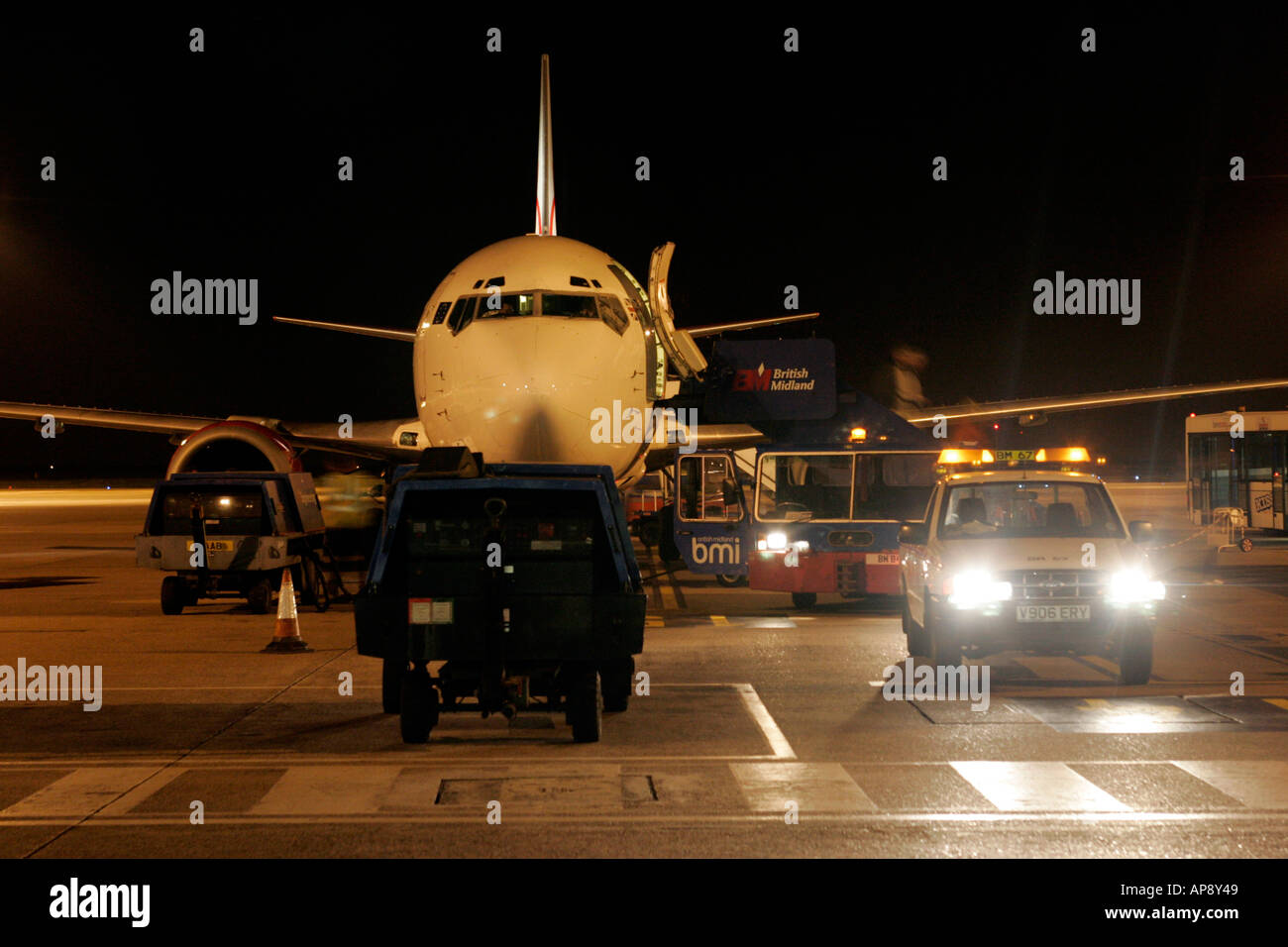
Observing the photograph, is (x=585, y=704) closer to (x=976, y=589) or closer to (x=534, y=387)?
(x=976, y=589)

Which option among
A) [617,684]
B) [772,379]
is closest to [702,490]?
[772,379]

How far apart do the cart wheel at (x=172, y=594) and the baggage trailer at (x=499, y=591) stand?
8.79 m

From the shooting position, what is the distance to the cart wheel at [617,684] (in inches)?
397

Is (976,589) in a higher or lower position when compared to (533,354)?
lower

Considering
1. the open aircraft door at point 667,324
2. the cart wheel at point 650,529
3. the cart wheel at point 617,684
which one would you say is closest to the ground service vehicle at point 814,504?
the open aircraft door at point 667,324

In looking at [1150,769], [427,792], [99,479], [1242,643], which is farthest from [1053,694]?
[99,479]

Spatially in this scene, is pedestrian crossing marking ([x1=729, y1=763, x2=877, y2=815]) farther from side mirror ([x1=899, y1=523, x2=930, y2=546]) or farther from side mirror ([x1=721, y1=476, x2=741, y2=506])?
side mirror ([x1=721, y1=476, x2=741, y2=506])

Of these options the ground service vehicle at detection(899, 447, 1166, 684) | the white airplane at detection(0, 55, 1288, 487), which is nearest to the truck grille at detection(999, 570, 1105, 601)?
the ground service vehicle at detection(899, 447, 1166, 684)

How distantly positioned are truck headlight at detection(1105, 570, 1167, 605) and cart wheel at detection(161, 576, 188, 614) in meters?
11.1

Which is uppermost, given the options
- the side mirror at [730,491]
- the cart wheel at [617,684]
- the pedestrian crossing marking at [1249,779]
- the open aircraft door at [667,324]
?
the open aircraft door at [667,324]

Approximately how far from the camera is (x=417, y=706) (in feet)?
29.5

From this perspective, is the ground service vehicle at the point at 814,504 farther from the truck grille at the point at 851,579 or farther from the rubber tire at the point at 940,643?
the rubber tire at the point at 940,643

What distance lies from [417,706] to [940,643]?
14.4 feet

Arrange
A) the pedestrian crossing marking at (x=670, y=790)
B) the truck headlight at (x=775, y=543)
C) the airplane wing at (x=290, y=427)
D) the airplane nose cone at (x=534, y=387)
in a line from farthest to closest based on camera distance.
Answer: the airplane wing at (x=290, y=427)
the truck headlight at (x=775, y=543)
the airplane nose cone at (x=534, y=387)
the pedestrian crossing marking at (x=670, y=790)
